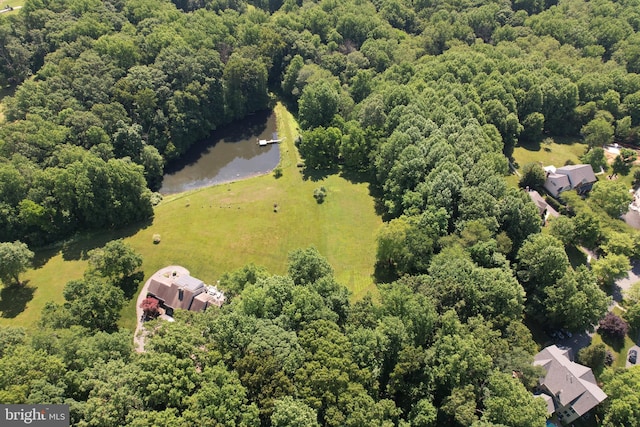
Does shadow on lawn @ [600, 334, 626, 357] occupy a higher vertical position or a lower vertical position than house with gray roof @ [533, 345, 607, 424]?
lower

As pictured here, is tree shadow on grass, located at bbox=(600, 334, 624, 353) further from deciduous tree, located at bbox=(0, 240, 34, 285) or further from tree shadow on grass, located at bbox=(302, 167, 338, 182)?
deciduous tree, located at bbox=(0, 240, 34, 285)

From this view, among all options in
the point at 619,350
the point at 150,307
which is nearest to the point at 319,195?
the point at 150,307

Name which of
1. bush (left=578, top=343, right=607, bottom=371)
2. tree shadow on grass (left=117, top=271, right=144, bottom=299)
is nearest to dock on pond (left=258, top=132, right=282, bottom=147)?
tree shadow on grass (left=117, top=271, right=144, bottom=299)

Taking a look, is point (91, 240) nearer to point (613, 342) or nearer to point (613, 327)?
point (613, 327)

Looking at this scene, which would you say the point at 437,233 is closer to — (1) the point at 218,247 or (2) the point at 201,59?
(1) the point at 218,247

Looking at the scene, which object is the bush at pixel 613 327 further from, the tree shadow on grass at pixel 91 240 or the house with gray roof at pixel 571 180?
the tree shadow on grass at pixel 91 240

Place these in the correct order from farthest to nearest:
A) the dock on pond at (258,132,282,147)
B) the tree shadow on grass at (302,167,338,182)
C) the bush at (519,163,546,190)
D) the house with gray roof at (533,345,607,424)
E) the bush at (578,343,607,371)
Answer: the dock on pond at (258,132,282,147)
the tree shadow on grass at (302,167,338,182)
the bush at (519,163,546,190)
the bush at (578,343,607,371)
the house with gray roof at (533,345,607,424)

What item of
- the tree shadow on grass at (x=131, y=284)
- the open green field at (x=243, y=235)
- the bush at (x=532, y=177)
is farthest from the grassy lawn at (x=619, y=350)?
the tree shadow on grass at (x=131, y=284)
